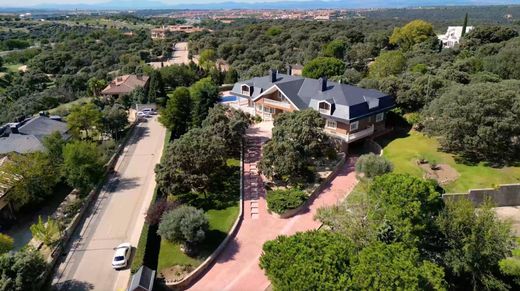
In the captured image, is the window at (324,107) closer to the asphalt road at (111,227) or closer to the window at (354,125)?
the window at (354,125)

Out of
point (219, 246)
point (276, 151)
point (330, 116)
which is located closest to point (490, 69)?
point (330, 116)

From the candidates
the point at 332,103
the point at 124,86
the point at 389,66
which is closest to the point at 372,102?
the point at 332,103

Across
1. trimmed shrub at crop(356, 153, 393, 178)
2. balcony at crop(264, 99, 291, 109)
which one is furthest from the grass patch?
trimmed shrub at crop(356, 153, 393, 178)

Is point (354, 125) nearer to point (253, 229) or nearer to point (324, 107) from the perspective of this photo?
point (324, 107)

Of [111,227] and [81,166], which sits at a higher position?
[81,166]

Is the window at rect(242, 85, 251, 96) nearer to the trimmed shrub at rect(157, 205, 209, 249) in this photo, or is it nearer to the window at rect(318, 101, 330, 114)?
the window at rect(318, 101, 330, 114)

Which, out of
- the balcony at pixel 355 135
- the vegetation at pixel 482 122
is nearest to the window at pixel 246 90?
the balcony at pixel 355 135

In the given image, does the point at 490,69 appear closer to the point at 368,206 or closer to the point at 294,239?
the point at 368,206
